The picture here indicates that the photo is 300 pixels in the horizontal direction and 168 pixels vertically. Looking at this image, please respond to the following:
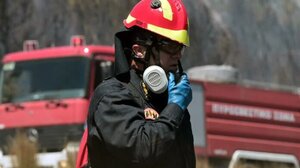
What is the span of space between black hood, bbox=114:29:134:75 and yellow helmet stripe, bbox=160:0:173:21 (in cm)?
15

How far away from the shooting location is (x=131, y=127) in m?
3.08

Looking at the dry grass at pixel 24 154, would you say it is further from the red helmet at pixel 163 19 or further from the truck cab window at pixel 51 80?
the red helmet at pixel 163 19

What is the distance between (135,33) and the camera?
333 centimetres

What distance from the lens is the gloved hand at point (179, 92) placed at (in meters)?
3.16

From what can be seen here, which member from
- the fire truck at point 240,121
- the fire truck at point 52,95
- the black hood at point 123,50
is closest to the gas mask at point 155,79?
the black hood at point 123,50

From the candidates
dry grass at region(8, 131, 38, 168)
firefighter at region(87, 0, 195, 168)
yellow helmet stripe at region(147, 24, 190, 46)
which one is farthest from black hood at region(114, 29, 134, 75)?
dry grass at region(8, 131, 38, 168)

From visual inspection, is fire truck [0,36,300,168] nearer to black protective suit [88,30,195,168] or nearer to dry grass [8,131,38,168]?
dry grass [8,131,38,168]

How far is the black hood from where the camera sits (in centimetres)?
328

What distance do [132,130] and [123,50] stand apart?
373 mm

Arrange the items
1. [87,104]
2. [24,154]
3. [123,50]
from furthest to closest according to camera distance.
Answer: [87,104] → [24,154] → [123,50]

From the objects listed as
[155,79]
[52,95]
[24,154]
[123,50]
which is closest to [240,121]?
[52,95]

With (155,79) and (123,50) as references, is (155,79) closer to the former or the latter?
(155,79)

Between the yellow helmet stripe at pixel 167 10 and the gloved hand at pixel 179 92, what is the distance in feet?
0.71

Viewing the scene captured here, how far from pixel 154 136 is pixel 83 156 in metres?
0.42
